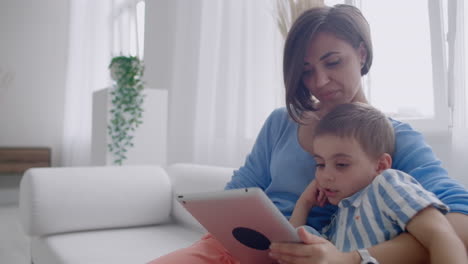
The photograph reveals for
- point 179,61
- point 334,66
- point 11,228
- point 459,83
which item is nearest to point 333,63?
point 334,66

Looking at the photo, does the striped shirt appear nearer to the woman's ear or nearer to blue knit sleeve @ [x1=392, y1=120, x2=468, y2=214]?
blue knit sleeve @ [x1=392, y1=120, x2=468, y2=214]

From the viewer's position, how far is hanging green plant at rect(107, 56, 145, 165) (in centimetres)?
311

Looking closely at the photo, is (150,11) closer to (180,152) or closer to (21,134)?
(180,152)

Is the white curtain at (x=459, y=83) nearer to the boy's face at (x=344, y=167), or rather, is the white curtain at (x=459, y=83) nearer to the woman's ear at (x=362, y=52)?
the woman's ear at (x=362, y=52)

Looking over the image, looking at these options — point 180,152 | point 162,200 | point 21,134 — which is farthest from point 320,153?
point 21,134

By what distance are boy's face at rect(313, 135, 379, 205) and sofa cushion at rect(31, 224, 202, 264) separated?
0.82m

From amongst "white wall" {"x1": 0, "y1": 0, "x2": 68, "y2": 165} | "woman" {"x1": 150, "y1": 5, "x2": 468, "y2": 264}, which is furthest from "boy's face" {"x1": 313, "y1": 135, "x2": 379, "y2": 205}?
"white wall" {"x1": 0, "y1": 0, "x2": 68, "y2": 165}

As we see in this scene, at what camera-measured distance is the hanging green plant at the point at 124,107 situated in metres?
3.11

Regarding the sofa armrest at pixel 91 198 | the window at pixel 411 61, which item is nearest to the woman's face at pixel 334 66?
the window at pixel 411 61

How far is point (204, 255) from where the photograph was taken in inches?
43.5

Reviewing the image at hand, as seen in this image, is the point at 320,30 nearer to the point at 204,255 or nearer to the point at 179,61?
the point at 204,255

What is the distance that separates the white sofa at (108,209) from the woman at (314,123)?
60cm

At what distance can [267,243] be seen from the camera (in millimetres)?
880

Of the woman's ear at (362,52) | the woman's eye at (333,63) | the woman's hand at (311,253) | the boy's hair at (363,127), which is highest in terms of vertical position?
the woman's ear at (362,52)
